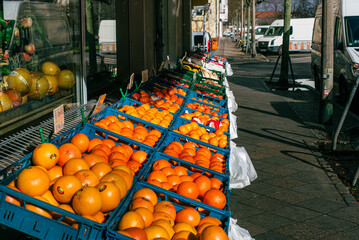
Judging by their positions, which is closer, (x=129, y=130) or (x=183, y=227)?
(x=183, y=227)

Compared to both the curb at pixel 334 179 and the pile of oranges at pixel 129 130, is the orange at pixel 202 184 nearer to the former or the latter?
the pile of oranges at pixel 129 130

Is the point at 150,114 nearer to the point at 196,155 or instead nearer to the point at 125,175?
the point at 196,155

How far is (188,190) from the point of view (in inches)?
117

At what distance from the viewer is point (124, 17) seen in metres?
7.02

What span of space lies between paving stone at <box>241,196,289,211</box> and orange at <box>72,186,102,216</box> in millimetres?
2615

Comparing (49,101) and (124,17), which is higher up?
(124,17)

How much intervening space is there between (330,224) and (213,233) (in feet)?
6.84

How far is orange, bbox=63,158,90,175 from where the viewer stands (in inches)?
99.8

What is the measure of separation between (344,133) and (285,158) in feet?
6.31

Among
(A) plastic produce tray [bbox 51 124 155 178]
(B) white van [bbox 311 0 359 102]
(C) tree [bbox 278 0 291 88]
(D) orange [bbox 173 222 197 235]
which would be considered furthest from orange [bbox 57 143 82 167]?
(C) tree [bbox 278 0 291 88]

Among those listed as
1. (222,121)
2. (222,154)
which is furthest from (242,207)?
(222,121)

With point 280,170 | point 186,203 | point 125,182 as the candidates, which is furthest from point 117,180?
point 280,170

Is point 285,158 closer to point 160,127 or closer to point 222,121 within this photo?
point 222,121

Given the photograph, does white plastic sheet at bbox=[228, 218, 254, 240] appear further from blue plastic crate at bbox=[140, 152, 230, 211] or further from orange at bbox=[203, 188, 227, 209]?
blue plastic crate at bbox=[140, 152, 230, 211]
